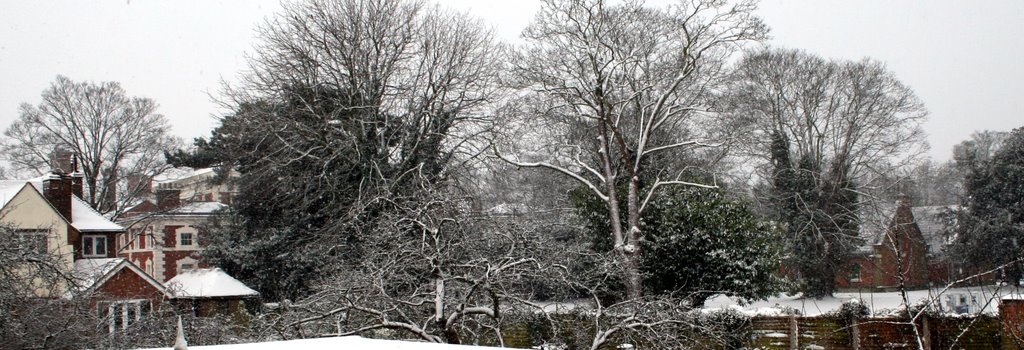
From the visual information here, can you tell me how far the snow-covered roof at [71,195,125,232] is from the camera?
2408 centimetres

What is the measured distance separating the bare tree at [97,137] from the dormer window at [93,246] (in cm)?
807

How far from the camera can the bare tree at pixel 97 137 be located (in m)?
32.2

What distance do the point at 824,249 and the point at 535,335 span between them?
68.0 feet

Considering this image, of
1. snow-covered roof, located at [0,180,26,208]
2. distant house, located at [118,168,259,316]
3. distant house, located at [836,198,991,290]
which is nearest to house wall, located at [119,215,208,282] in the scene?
distant house, located at [118,168,259,316]

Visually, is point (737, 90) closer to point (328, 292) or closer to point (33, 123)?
point (328, 292)

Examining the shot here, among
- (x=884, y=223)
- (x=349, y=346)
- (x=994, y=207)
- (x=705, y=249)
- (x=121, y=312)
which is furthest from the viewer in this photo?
(x=994, y=207)

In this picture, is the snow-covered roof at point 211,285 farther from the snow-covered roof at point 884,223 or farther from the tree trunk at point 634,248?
the snow-covered roof at point 884,223

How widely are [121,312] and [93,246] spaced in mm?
4916

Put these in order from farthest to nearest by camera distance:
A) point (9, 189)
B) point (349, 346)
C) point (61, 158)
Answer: point (61, 158) < point (9, 189) < point (349, 346)

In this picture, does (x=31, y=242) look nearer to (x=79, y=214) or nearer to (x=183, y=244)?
(x=79, y=214)

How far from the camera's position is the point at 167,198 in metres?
35.0

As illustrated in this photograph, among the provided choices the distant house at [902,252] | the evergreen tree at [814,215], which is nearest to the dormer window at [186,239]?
the evergreen tree at [814,215]

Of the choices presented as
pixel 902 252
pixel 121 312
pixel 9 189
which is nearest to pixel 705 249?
pixel 902 252

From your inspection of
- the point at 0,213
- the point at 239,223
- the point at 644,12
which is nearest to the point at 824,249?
the point at 644,12
